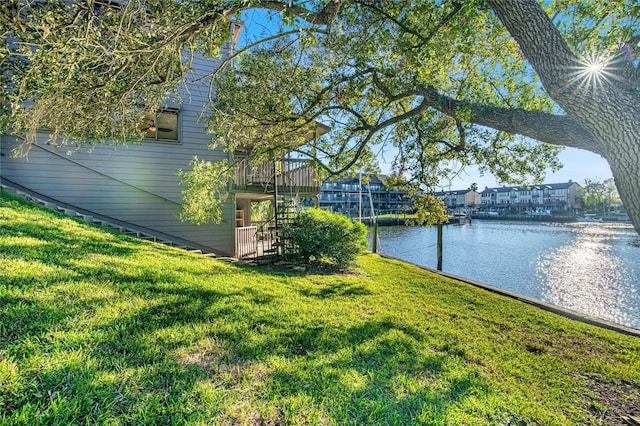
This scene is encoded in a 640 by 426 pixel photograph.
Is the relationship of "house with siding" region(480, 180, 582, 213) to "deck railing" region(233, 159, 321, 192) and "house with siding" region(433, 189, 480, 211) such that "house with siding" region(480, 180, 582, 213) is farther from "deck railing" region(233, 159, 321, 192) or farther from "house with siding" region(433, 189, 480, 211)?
"deck railing" region(233, 159, 321, 192)

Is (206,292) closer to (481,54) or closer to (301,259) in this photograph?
(301,259)

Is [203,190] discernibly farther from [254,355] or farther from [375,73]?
[254,355]

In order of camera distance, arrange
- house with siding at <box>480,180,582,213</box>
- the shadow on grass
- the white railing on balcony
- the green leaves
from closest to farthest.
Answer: the shadow on grass
the green leaves
the white railing on balcony
house with siding at <box>480,180,582,213</box>

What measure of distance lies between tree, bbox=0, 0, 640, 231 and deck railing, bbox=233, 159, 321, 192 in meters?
2.80

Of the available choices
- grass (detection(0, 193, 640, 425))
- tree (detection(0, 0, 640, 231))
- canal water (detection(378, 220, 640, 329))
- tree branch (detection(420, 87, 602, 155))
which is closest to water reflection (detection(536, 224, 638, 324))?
canal water (detection(378, 220, 640, 329))

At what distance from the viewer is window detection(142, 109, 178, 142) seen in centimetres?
927

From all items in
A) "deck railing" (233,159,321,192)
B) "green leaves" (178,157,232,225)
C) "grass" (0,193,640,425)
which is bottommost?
"grass" (0,193,640,425)

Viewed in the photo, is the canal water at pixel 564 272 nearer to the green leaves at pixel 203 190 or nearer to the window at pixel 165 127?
the green leaves at pixel 203 190

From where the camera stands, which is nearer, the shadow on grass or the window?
the shadow on grass

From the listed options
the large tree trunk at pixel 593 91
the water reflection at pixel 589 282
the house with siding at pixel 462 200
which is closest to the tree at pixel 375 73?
the large tree trunk at pixel 593 91

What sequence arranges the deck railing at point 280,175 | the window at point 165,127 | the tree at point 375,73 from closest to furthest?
1. the tree at point 375,73
2. the window at point 165,127
3. the deck railing at point 280,175

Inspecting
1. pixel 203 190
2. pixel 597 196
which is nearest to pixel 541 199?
pixel 597 196

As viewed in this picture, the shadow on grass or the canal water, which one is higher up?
the shadow on grass

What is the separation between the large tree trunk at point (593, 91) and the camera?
7.52 ft
